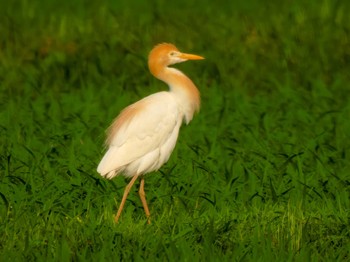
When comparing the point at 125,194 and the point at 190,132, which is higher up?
the point at 125,194

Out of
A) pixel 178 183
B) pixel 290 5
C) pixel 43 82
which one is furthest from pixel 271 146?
pixel 290 5

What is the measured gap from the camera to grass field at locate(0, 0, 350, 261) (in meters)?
6.20

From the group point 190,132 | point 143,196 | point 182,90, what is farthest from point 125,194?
point 190,132

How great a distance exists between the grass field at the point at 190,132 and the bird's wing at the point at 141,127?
286mm

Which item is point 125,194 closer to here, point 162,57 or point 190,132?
point 162,57

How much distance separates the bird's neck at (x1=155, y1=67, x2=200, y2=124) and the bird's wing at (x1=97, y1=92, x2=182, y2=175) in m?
0.10

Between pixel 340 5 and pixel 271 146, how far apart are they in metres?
4.43

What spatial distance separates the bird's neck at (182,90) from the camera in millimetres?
7234

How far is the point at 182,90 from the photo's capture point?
7234 millimetres

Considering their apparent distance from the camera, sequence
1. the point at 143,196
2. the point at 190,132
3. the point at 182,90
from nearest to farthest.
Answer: the point at 143,196, the point at 182,90, the point at 190,132

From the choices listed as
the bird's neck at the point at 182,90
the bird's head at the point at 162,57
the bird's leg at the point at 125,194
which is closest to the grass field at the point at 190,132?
the bird's leg at the point at 125,194

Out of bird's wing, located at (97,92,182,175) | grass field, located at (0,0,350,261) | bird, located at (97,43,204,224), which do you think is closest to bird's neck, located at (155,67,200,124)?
bird, located at (97,43,204,224)

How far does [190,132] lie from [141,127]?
6.31 ft

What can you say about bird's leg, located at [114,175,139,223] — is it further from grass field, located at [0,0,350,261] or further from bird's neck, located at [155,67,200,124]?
bird's neck, located at [155,67,200,124]
